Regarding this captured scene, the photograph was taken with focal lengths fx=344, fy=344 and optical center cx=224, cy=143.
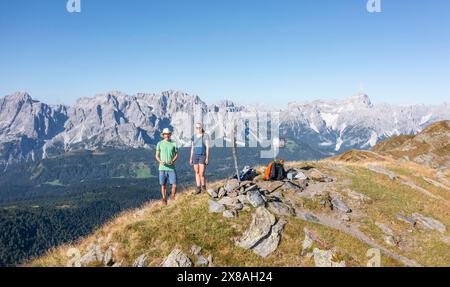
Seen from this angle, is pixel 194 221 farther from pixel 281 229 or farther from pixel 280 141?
pixel 280 141

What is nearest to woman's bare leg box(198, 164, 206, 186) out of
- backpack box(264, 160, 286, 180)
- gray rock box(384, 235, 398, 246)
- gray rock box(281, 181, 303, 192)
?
backpack box(264, 160, 286, 180)

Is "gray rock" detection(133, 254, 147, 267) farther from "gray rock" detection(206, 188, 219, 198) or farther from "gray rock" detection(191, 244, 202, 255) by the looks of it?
"gray rock" detection(206, 188, 219, 198)

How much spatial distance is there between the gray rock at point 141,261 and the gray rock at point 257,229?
16.1ft

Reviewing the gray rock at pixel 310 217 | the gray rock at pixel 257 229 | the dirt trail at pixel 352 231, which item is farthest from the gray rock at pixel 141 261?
the gray rock at pixel 310 217

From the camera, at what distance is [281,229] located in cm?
1989

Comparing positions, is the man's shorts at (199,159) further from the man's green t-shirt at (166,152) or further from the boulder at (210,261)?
the boulder at (210,261)

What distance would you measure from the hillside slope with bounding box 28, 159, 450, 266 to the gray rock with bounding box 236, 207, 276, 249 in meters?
0.05

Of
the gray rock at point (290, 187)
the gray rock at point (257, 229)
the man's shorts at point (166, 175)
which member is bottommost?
the gray rock at point (257, 229)

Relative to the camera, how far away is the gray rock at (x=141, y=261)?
1683 cm

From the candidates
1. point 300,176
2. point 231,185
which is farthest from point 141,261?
point 300,176

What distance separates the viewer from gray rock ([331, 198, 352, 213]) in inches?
984
